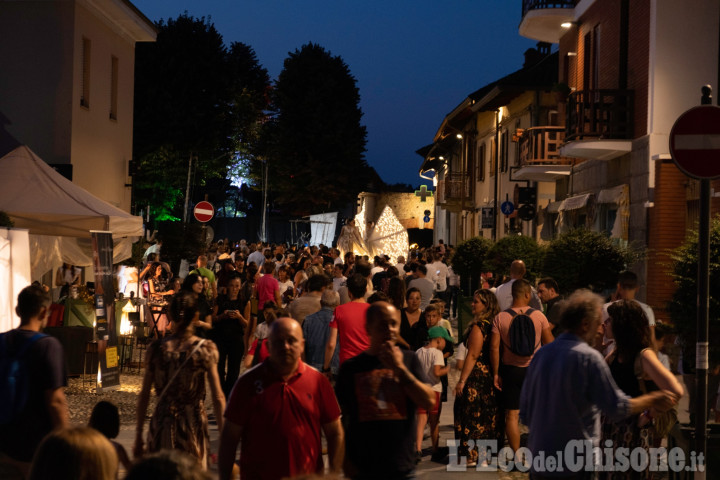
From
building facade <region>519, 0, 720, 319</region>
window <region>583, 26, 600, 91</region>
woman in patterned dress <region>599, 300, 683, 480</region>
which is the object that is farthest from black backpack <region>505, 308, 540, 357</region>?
window <region>583, 26, 600, 91</region>

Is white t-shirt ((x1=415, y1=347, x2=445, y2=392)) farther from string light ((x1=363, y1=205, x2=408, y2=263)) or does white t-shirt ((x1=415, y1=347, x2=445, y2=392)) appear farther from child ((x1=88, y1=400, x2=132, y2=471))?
string light ((x1=363, y1=205, x2=408, y2=263))

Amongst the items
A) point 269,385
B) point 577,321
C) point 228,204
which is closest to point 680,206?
point 577,321

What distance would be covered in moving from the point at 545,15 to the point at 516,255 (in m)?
6.51

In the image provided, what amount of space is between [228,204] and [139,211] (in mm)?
30194

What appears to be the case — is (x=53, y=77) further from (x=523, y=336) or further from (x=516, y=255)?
(x=523, y=336)

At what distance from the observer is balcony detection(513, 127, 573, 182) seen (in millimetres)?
26078

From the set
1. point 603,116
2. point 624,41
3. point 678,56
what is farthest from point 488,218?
point 678,56

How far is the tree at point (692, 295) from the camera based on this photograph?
1133 centimetres

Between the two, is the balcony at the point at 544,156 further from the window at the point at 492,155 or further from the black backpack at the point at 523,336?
the black backpack at the point at 523,336

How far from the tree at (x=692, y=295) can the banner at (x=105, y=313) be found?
7362 millimetres

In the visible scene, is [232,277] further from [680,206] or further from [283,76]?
[283,76]

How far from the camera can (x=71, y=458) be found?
10.1 feet

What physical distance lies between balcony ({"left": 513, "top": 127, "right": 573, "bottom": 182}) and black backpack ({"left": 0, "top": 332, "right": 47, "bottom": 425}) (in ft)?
69.2

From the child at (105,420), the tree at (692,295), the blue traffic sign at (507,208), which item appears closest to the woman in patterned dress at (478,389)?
the tree at (692,295)
